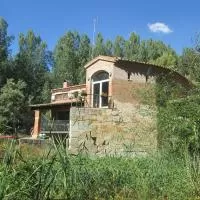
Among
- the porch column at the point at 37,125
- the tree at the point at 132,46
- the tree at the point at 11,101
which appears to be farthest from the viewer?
the tree at the point at 132,46

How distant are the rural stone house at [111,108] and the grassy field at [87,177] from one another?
874 centimetres

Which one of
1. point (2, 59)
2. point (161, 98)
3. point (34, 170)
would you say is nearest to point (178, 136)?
point (161, 98)

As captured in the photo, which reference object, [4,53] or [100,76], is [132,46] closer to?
[4,53]

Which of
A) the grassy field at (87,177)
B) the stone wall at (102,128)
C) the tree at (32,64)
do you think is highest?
the tree at (32,64)

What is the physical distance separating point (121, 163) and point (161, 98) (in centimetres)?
592

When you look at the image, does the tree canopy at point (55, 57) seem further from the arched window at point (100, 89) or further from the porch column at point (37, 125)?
the arched window at point (100, 89)

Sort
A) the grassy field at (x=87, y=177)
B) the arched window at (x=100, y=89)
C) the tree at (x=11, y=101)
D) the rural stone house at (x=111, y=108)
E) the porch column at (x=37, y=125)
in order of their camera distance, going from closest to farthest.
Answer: the grassy field at (x=87, y=177), the rural stone house at (x=111, y=108), the arched window at (x=100, y=89), the porch column at (x=37, y=125), the tree at (x=11, y=101)

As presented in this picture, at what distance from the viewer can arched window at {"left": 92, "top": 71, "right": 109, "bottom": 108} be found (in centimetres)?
2672

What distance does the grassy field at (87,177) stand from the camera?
523 cm

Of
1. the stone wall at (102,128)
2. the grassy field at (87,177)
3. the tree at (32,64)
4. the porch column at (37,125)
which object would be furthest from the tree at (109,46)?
the grassy field at (87,177)

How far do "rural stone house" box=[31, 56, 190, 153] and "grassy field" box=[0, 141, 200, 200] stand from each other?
28.7 feet

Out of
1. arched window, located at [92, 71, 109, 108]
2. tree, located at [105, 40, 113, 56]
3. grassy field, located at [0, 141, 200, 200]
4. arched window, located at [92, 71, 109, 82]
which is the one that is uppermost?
tree, located at [105, 40, 113, 56]

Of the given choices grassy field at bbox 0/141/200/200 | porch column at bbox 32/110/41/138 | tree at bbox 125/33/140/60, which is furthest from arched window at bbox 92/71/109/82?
tree at bbox 125/33/140/60

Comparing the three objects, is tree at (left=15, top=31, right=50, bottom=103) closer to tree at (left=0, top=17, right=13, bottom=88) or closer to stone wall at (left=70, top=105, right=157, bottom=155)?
tree at (left=0, top=17, right=13, bottom=88)
